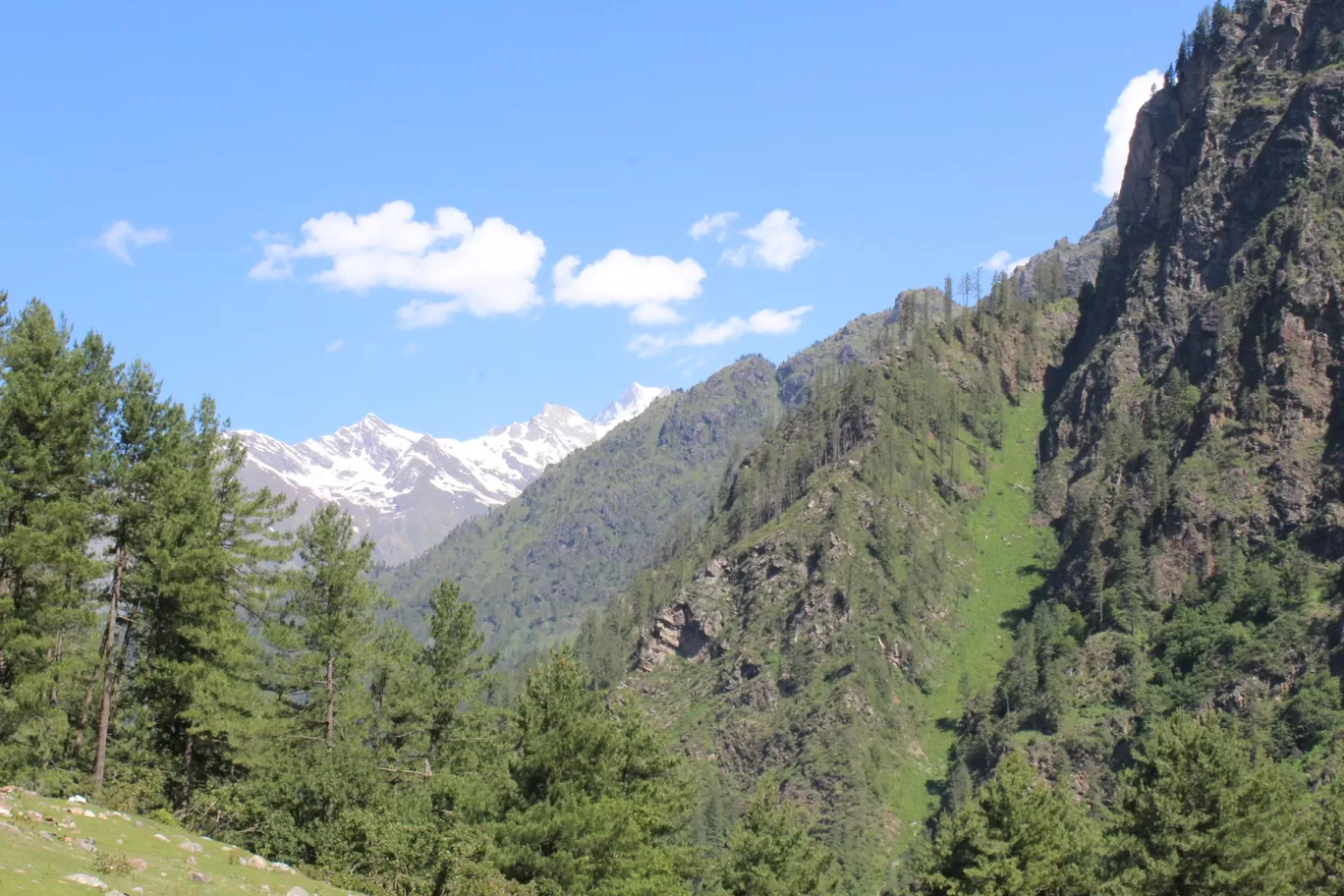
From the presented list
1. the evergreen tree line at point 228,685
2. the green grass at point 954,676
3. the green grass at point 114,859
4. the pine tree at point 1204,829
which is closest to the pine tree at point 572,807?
the evergreen tree line at point 228,685

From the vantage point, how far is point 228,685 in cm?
4012

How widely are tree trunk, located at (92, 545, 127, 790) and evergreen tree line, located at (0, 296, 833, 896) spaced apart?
4.8 inches

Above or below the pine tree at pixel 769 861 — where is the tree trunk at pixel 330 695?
above

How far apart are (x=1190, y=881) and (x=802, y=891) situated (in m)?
17.1

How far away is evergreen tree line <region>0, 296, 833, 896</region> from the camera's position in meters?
35.8

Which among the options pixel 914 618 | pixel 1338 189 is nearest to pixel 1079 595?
pixel 914 618

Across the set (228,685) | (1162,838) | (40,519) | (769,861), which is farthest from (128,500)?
(1162,838)

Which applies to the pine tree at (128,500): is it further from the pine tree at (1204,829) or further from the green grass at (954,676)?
the green grass at (954,676)

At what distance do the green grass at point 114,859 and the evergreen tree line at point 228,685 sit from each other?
607 centimetres

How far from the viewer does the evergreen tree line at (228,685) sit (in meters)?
35.8

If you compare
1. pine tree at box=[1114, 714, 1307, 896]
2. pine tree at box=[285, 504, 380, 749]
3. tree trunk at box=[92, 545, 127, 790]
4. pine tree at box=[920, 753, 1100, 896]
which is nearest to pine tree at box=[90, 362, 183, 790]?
tree trunk at box=[92, 545, 127, 790]

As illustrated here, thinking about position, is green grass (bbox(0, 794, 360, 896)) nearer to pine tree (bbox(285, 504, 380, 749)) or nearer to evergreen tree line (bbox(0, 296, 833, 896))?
evergreen tree line (bbox(0, 296, 833, 896))

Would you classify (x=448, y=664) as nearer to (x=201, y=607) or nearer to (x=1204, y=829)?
(x=201, y=607)

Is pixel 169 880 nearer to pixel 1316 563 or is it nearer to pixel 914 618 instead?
pixel 1316 563
